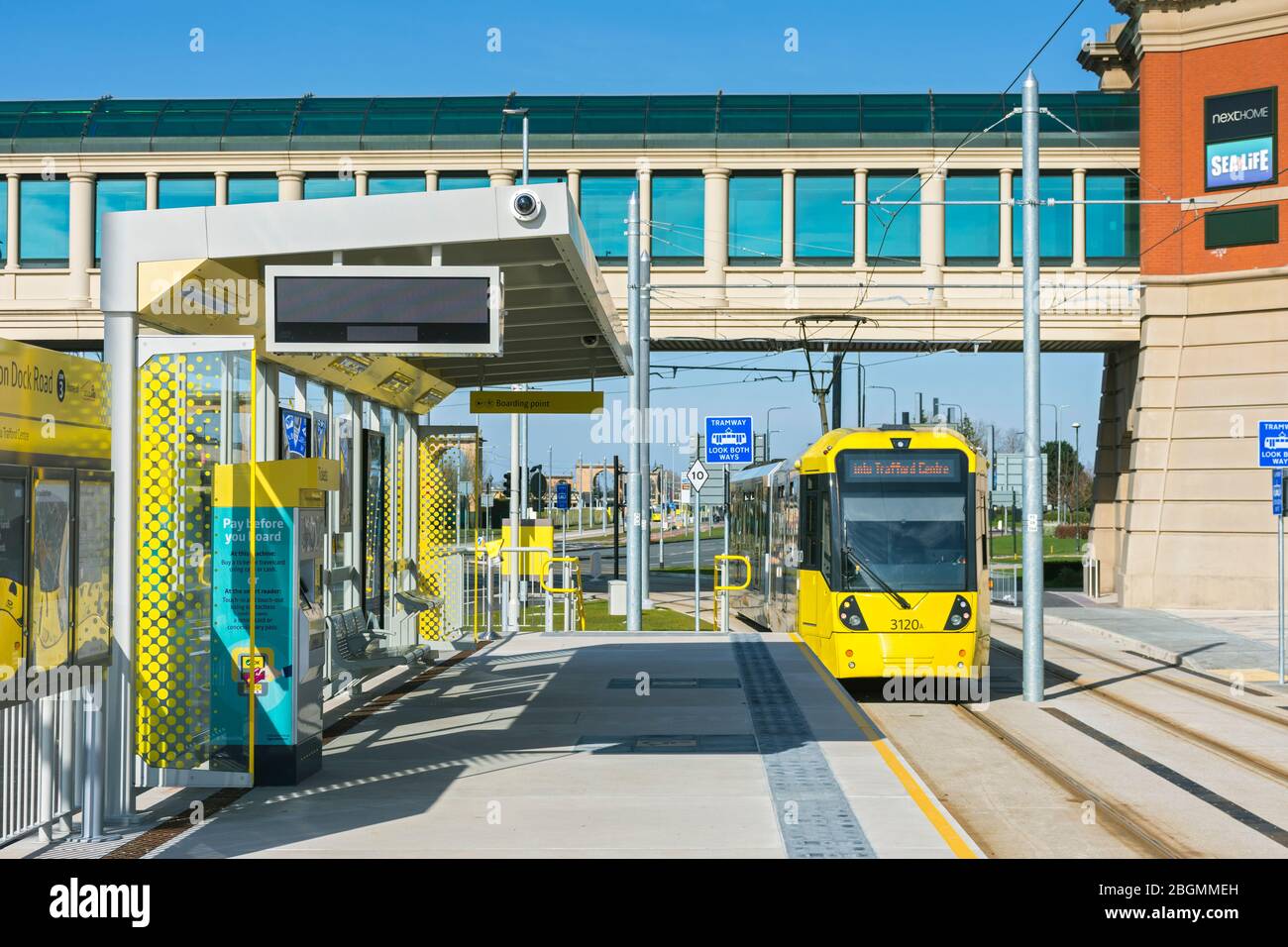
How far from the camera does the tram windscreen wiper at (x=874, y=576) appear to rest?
1686cm

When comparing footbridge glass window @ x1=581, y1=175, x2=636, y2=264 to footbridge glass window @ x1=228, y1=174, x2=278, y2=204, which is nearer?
footbridge glass window @ x1=581, y1=175, x2=636, y2=264

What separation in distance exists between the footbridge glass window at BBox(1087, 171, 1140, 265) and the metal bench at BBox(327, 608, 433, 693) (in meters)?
22.9

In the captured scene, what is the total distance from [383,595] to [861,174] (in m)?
19.9

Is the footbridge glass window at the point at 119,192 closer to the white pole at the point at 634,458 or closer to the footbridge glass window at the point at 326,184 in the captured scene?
the footbridge glass window at the point at 326,184

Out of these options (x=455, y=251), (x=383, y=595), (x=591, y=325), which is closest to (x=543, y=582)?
(x=383, y=595)

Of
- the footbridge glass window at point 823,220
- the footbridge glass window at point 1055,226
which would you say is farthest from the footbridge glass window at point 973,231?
the footbridge glass window at point 823,220

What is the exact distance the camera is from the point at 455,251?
10320 millimetres

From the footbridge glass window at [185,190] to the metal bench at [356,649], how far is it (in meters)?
20.7

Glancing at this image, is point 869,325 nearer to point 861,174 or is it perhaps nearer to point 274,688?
point 861,174

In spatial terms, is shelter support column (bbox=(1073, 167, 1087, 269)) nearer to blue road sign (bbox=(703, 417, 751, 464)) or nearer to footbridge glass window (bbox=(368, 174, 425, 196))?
blue road sign (bbox=(703, 417, 751, 464))

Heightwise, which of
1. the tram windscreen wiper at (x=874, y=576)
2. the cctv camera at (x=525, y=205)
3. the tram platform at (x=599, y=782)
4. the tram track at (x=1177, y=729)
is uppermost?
the cctv camera at (x=525, y=205)

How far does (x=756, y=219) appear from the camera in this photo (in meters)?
34.0

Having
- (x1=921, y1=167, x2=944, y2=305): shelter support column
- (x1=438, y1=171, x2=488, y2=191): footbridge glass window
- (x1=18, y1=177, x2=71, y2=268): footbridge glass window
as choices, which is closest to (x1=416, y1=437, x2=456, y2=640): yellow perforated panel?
(x1=438, y1=171, x2=488, y2=191): footbridge glass window

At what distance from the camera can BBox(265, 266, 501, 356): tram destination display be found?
9.37 meters
